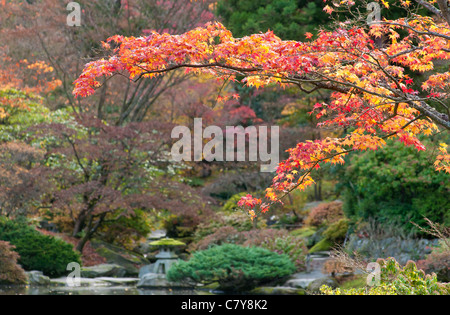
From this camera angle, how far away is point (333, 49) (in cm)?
521

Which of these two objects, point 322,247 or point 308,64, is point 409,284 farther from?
point 322,247

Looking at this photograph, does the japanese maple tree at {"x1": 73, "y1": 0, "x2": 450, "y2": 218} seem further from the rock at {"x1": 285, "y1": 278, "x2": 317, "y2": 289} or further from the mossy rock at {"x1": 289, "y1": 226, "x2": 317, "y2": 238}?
the mossy rock at {"x1": 289, "y1": 226, "x2": 317, "y2": 238}

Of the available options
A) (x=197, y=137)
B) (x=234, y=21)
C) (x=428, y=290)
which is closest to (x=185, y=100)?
(x=197, y=137)

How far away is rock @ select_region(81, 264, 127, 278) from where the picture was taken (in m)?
12.3

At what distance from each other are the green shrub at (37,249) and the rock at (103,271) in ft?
2.30

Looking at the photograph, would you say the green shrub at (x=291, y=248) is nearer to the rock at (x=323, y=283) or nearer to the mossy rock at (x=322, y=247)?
the mossy rock at (x=322, y=247)

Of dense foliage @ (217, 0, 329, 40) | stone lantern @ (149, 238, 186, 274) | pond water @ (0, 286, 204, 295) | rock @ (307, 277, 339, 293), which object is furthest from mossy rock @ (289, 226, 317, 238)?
dense foliage @ (217, 0, 329, 40)

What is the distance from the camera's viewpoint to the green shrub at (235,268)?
1017cm

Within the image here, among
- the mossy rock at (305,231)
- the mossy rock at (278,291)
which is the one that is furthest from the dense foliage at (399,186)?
the mossy rock at (305,231)

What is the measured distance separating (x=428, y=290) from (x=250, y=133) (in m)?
14.4

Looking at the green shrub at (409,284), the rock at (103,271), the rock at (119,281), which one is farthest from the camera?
the rock at (103,271)

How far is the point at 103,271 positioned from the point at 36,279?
Answer: 234cm

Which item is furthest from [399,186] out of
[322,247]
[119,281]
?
[119,281]

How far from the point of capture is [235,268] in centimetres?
1017
